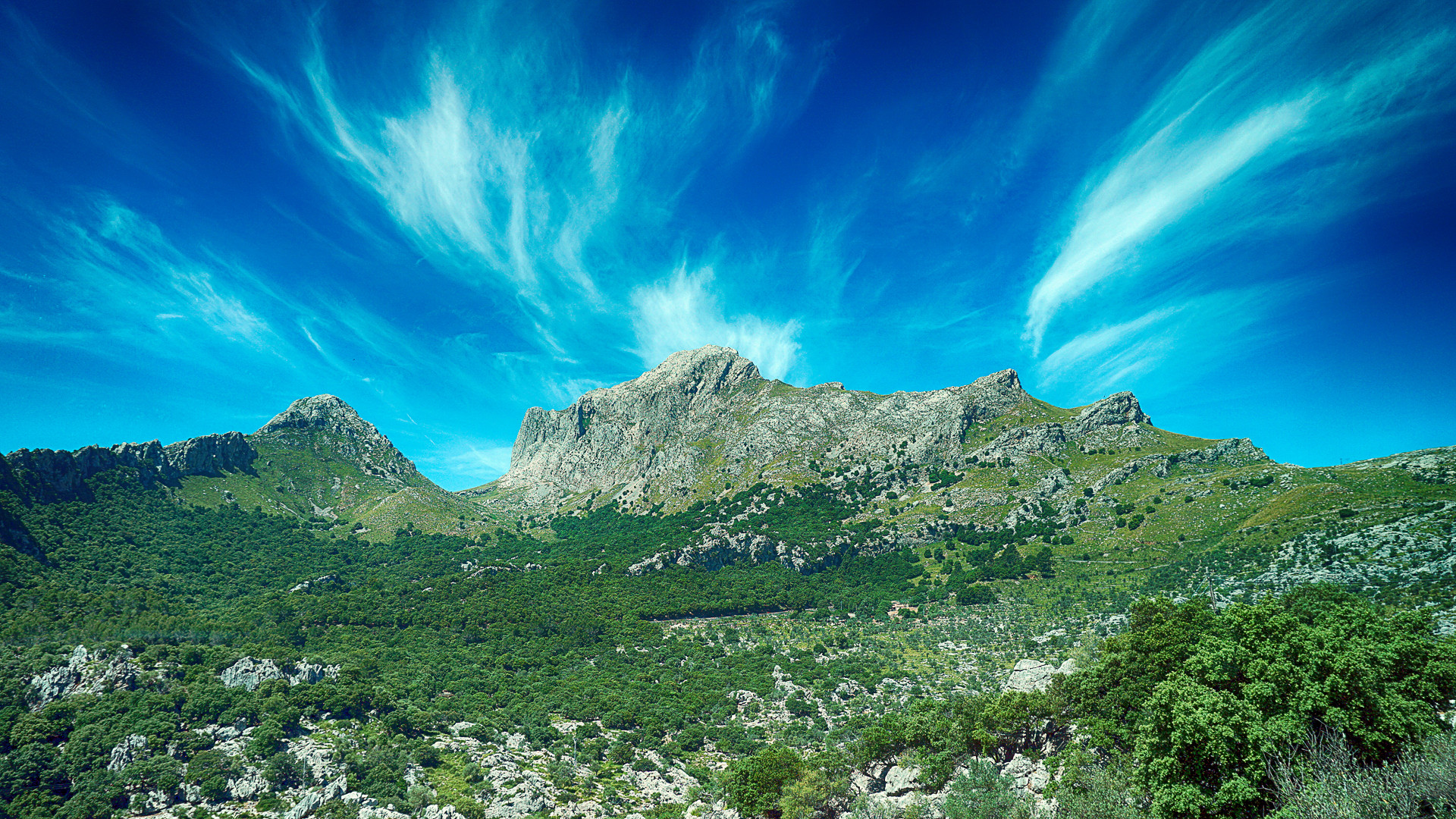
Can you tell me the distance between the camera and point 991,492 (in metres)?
187

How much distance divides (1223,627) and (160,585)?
21224 cm

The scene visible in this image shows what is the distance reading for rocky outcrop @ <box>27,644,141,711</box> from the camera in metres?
69.4

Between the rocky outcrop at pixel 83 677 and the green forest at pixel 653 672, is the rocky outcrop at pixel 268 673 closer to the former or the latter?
the green forest at pixel 653 672

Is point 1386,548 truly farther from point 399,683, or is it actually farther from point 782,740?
point 399,683

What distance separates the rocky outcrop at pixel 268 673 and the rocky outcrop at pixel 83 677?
34.4 ft

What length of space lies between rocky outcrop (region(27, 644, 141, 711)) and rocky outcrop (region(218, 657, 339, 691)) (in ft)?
34.4

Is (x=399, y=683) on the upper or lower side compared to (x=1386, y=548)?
lower

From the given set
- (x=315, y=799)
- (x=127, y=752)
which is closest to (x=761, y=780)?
(x=315, y=799)

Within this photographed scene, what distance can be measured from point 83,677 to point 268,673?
19.7m

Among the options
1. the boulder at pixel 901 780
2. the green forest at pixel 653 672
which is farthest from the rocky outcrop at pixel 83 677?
the boulder at pixel 901 780

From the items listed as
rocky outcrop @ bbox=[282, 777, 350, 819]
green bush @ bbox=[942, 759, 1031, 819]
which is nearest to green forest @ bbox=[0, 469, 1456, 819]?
green bush @ bbox=[942, 759, 1031, 819]

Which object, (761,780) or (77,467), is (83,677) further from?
(77,467)

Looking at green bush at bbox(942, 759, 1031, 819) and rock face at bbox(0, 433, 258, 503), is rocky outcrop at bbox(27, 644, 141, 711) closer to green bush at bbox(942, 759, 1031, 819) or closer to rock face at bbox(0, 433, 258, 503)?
green bush at bbox(942, 759, 1031, 819)

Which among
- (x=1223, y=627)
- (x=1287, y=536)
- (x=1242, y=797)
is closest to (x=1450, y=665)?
(x=1223, y=627)
